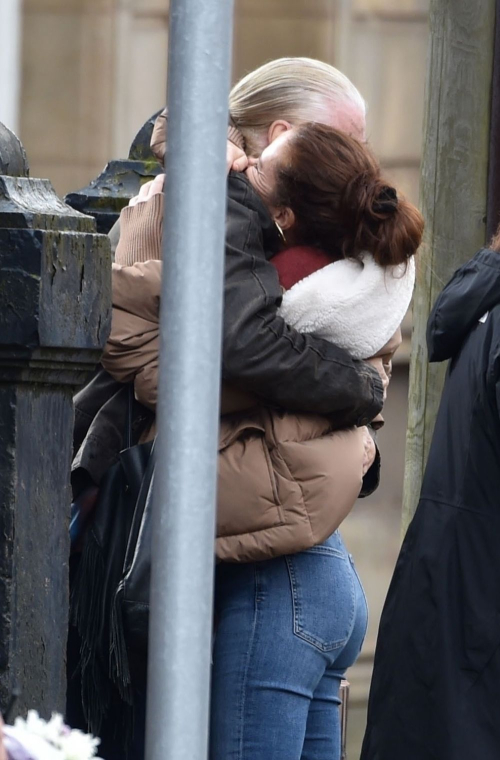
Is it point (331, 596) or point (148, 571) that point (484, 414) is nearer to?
point (331, 596)

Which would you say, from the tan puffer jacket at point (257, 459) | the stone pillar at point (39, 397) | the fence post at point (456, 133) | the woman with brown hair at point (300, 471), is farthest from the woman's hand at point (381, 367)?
the fence post at point (456, 133)

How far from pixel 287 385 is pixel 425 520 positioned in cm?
86

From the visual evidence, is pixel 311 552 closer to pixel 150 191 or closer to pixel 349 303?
pixel 349 303

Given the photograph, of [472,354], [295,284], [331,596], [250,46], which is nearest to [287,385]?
[295,284]

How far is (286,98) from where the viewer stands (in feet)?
8.69

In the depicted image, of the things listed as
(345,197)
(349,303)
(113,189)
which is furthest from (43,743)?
(113,189)

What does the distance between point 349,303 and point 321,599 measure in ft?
1.68

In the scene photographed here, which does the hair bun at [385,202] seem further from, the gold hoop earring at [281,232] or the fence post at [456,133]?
the fence post at [456,133]

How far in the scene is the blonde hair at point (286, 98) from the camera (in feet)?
8.68

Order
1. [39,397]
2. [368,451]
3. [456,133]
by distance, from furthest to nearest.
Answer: [456,133]
[368,451]
[39,397]

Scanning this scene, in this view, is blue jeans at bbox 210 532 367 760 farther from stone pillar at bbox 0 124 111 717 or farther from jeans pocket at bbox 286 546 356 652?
stone pillar at bbox 0 124 111 717

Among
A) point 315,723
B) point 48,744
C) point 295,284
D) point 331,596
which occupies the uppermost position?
point 295,284

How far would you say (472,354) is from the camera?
3146 millimetres

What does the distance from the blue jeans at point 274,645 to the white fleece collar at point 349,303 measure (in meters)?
0.38
